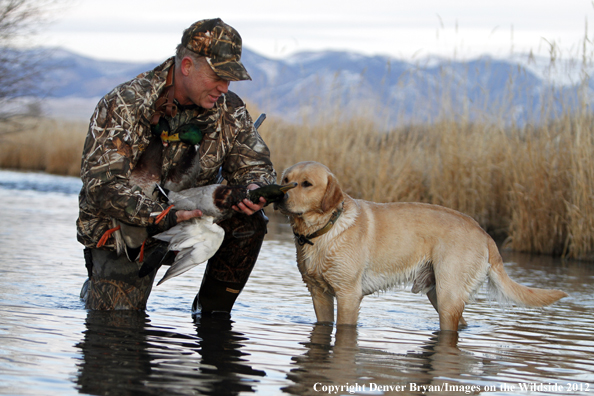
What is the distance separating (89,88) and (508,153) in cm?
18245

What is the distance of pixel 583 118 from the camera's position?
8438mm

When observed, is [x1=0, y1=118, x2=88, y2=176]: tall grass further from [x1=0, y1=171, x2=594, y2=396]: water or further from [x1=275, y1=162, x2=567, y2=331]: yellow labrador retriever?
[x1=275, y1=162, x2=567, y2=331]: yellow labrador retriever

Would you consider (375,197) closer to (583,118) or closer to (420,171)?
(420,171)

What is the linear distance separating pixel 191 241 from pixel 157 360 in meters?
0.90

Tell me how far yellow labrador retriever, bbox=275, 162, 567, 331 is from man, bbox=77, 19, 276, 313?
1.42 feet

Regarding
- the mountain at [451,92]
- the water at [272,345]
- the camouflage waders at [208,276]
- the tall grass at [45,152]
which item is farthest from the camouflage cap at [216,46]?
the tall grass at [45,152]

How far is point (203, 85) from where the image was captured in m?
4.75

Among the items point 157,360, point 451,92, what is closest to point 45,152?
point 451,92

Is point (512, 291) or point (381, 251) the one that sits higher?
point (381, 251)

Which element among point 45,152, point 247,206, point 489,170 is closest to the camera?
point 247,206

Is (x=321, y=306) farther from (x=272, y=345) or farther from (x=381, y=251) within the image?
(x=272, y=345)

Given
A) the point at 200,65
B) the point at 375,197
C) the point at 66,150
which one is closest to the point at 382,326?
the point at 200,65

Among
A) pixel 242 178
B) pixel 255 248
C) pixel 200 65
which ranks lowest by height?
pixel 255 248

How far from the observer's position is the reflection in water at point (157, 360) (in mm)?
3246
